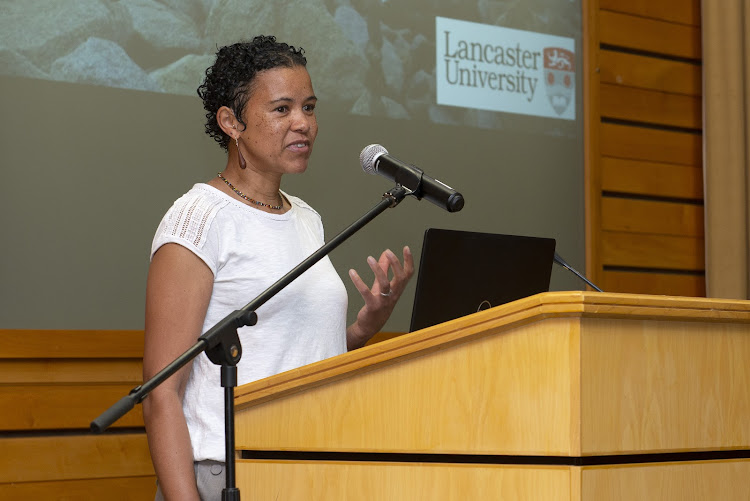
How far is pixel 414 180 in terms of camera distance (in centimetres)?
145

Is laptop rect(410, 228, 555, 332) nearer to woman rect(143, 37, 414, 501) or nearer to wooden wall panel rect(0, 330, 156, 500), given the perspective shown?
woman rect(143, 37, 414, 501)

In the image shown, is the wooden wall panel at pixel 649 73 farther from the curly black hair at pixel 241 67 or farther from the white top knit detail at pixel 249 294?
the white top knit detail at pixel 249 294

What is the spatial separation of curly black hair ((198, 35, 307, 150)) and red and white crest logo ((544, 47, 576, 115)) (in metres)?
1.92

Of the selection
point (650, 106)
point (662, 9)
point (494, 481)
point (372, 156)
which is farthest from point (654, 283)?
point (494, 481)

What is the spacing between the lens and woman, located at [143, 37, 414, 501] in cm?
158

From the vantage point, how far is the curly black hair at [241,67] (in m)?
1.83

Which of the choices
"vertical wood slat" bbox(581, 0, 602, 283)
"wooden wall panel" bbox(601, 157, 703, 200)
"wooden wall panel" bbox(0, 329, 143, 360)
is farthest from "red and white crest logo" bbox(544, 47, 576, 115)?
"wooden wall panel" bbox(0, 329, 143, 360)

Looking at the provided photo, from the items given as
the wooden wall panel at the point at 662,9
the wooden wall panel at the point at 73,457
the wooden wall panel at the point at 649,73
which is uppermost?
the wooden wall panel at the point at 662,9

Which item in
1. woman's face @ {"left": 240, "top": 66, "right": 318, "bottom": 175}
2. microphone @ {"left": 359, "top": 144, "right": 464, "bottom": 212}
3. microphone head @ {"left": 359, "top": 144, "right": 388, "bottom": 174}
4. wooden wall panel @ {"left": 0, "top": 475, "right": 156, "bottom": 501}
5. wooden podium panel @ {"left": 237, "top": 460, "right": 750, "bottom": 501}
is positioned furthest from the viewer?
wooden wall panel @ {"left": 0, "top": 475, "right": 156, "bottom": 501}

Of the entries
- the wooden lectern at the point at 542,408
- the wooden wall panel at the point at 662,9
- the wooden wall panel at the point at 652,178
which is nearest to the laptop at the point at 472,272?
the wooden lectern at the point at 542,408

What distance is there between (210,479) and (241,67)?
78cm

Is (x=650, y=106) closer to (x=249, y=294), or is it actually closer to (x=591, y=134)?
(x=591, y=134)

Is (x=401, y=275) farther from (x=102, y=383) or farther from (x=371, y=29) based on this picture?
(x=371, y=29)

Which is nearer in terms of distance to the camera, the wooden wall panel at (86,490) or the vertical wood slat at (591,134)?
the wooden wall panel at (86,490)
